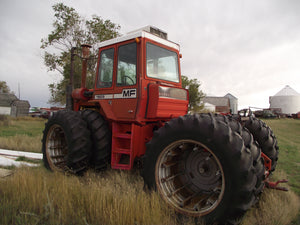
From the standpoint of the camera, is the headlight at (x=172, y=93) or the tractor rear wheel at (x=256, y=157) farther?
the headlight at (x=172, y=93)

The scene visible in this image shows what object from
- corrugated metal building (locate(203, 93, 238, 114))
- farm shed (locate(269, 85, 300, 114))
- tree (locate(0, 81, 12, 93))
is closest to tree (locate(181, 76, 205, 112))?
farm shed (locate(269, 85, 300, 114))

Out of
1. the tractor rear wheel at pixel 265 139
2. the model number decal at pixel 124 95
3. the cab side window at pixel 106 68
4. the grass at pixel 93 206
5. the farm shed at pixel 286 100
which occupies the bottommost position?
the grass at pixel 93 206

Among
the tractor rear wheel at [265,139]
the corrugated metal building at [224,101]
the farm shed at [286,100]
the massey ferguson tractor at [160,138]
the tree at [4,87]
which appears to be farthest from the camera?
the corrugated metal building at [224,101]

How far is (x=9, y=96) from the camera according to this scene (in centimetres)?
4697

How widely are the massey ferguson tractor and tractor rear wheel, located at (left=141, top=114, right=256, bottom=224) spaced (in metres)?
0.01

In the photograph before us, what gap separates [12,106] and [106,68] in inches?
1738

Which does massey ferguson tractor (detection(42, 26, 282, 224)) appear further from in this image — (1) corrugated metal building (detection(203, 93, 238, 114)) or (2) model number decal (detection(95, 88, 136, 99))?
(1) corrugated metal building (detection(203, 93, 238, 114))

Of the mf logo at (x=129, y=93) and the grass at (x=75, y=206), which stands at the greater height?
the mf logo at (x=129, y=93)

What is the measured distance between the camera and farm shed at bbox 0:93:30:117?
39.9m

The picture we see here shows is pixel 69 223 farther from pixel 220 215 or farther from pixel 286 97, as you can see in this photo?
pixel 286 97

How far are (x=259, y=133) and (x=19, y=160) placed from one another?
20.2ft

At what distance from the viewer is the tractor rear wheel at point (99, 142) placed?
14.2 feet

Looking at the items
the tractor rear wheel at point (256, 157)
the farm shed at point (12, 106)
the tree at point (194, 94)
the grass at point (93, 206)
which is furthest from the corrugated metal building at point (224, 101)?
the tractor rear wheel at point (256, 157)

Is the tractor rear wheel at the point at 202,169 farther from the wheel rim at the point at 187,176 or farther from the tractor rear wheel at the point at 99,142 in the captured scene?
the tractor rear wheel at the point at 99,142
